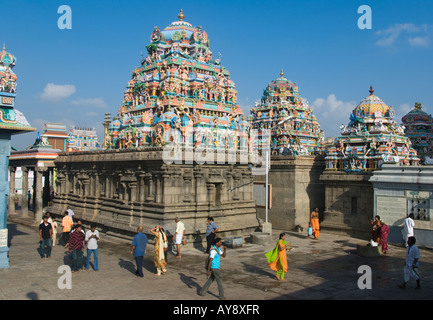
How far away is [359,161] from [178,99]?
1245cm

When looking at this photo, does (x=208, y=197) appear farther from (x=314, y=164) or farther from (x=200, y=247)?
(x=314, y=164)

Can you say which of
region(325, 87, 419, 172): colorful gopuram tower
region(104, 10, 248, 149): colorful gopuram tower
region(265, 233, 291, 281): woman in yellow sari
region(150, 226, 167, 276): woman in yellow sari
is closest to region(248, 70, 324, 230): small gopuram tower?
region(325, 87, 419, 172): colorful gopuram tower

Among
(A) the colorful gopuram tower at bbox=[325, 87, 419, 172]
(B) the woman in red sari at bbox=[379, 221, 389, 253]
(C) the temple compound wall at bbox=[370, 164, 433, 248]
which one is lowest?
(B) the woman in red sari at bbox=[379, 221, 389, 253]

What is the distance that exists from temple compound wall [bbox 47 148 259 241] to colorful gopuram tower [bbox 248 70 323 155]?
11917 millimetres

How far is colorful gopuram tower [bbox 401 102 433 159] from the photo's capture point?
43.8 m

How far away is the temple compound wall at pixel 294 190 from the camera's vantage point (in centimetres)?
2652

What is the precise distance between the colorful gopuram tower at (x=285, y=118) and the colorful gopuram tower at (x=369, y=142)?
802cm

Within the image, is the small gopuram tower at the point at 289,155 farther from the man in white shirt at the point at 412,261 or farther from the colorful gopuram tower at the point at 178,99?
the man in white shirt at the point at 412,261

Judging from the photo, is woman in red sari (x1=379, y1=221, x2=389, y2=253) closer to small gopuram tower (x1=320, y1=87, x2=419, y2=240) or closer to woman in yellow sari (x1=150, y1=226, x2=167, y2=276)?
small gopuram tower (x1=320, y1=87, x2=419, y2=240)

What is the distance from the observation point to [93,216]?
87.0 feet

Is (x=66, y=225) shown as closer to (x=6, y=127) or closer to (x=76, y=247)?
(x=76, y=247)

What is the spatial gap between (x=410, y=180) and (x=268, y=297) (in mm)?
12052

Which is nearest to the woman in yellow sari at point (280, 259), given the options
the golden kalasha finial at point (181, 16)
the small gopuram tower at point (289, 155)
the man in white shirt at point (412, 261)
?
the man in white shirt at point (412, 261)
